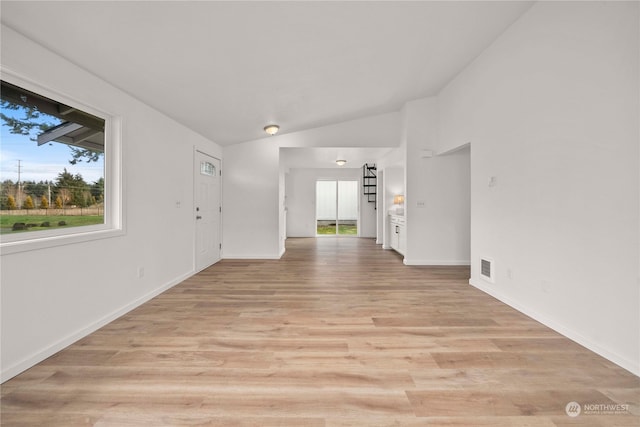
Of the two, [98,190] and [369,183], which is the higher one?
[369,183]

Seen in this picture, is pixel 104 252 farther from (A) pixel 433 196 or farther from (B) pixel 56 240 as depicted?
(A) pixel 433 196

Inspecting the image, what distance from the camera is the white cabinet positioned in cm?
613

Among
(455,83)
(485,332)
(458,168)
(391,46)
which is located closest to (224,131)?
(391,46)

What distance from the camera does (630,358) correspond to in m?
1.92

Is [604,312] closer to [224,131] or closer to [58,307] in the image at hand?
[58,307]

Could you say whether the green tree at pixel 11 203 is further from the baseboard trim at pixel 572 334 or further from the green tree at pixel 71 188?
the baseboard trim at pixel 572 334

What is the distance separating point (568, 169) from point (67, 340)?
453 cm

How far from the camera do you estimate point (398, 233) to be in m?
6.46

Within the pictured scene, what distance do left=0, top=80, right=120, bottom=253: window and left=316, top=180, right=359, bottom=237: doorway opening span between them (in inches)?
293

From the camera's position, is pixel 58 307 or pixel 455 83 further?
pixel 455 83

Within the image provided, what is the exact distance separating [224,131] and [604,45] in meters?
4.70

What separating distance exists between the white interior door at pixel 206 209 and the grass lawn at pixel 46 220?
1.92m

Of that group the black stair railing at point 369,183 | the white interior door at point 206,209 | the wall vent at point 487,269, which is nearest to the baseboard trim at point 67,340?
the white interior door at point 206,209

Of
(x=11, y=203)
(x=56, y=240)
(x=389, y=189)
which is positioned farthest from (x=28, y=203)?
(x=389, y=189)
